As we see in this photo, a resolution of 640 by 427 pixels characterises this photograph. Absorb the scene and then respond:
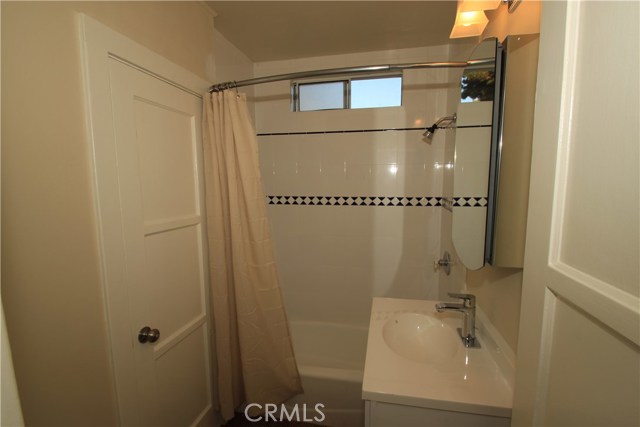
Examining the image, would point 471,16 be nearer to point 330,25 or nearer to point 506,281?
point 330,25

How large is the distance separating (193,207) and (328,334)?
5.04 ft

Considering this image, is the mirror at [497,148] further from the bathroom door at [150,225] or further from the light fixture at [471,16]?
the bathroom door at [150,225]

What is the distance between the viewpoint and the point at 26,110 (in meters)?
0.73

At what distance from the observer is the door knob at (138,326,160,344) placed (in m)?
1.10

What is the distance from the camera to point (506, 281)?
993mm

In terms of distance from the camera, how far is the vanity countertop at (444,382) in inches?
31.5

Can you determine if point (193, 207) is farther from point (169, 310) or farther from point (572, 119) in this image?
point (572, 119)

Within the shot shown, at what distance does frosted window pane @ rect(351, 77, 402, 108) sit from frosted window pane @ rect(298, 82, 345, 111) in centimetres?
11

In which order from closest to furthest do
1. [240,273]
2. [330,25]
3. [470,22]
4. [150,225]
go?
[470,22], [150,225], [240,273], [330,25]

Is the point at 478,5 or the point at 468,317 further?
the point at 468,317

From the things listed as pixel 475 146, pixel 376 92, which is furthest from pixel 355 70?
pixel 376 92

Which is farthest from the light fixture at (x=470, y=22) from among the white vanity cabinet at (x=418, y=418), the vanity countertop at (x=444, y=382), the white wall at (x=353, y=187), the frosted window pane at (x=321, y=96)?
the white vanity cabinet at (x=418, y=418)

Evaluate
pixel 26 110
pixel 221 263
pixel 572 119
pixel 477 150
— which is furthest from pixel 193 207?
pixel 572 119

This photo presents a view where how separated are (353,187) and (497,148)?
47.2 inches
